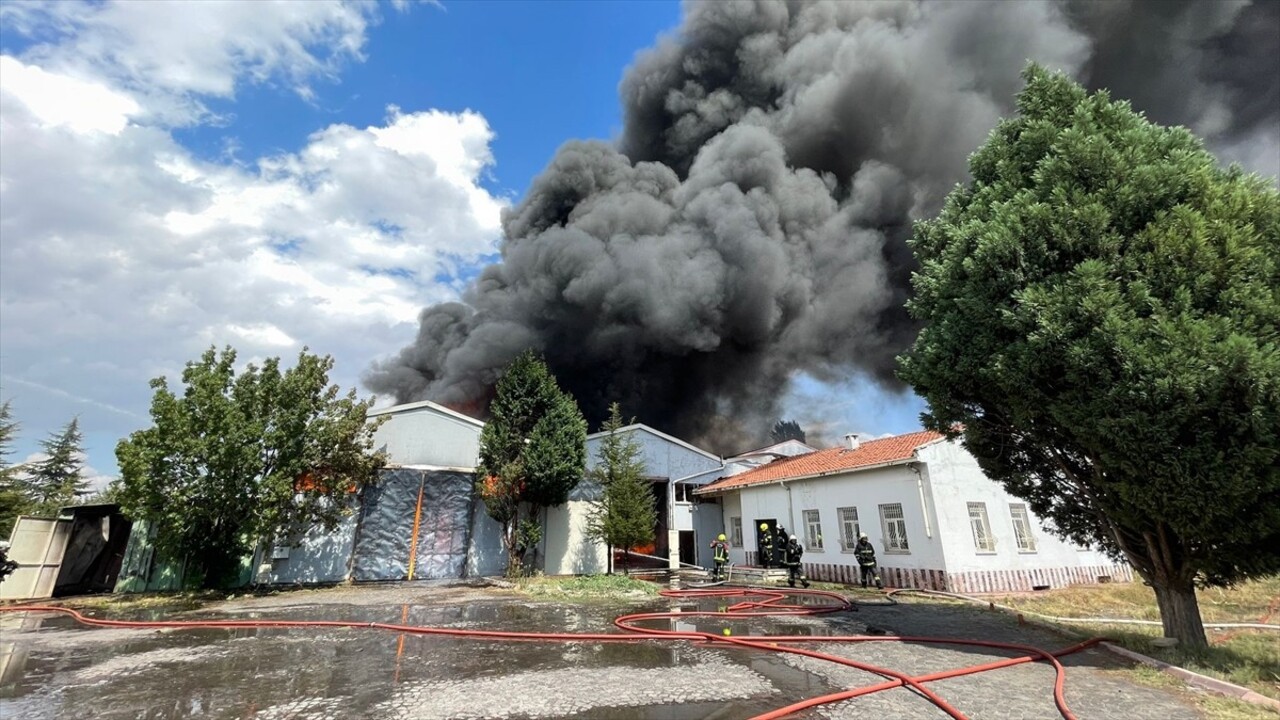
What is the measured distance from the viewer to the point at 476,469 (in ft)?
54.2

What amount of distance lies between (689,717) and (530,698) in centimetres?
131

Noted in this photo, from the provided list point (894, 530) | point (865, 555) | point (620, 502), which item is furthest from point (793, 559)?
point (620, 502)

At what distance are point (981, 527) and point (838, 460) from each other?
4097 mm

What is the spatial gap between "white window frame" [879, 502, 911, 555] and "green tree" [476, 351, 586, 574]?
8.81 metres

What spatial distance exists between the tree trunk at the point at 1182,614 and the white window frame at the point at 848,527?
879 centimetres

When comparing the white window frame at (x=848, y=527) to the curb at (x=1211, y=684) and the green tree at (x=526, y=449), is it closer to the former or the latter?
the green tree at (x=526, y=449)

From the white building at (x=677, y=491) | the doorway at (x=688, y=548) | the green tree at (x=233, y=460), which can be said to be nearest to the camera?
the green tree at (x=233, y=460)

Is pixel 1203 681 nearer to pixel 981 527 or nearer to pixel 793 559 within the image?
pixel 793 559

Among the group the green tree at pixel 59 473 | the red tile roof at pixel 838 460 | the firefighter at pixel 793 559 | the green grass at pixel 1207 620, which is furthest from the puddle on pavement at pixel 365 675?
the green tree at pixel 59 473

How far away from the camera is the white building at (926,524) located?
42.0 ft

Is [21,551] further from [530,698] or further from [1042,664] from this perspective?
[1042,664]

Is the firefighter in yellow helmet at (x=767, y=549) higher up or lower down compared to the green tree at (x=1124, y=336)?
lower down

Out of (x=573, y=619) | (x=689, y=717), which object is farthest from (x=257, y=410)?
(x=689, y=717)

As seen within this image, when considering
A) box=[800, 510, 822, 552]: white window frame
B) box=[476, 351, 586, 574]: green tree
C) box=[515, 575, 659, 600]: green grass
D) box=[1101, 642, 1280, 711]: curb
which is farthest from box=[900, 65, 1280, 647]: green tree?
box=[476, 351, 586, 574]: green tree
